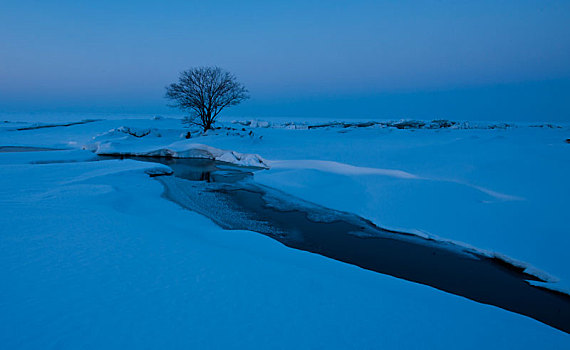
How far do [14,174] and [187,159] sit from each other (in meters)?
10.5

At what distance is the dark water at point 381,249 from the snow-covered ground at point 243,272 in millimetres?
538

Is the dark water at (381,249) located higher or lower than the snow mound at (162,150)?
lower

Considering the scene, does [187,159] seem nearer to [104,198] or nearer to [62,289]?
[104,198]

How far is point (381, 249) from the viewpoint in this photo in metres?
5.44

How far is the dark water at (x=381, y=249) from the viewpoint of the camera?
3.99 meters

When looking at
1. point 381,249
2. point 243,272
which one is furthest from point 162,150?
point 243,272

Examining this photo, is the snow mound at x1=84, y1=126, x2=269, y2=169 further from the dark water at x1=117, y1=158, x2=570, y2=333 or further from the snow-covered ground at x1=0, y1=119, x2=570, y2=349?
the snow-covered ground at x1=0, y1=119, x2=570, y2=349

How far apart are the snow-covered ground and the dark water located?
0.54 meters

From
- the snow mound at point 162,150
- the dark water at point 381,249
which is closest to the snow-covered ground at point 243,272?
the dark water at point 381,249

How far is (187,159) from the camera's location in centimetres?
1864

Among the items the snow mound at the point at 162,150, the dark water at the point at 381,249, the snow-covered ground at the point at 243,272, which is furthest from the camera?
the snow mound at the point at 162,150

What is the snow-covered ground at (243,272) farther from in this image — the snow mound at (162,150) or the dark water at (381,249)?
the snow mound at (162,150)

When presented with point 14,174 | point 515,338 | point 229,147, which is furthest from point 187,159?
point 515,338

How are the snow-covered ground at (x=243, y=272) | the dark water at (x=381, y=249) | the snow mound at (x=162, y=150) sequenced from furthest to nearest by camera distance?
the snow mound at (x=162, y=150) → the dark water at (x=381, y=249) → the snow-covered ground at (x=243, y=272)
